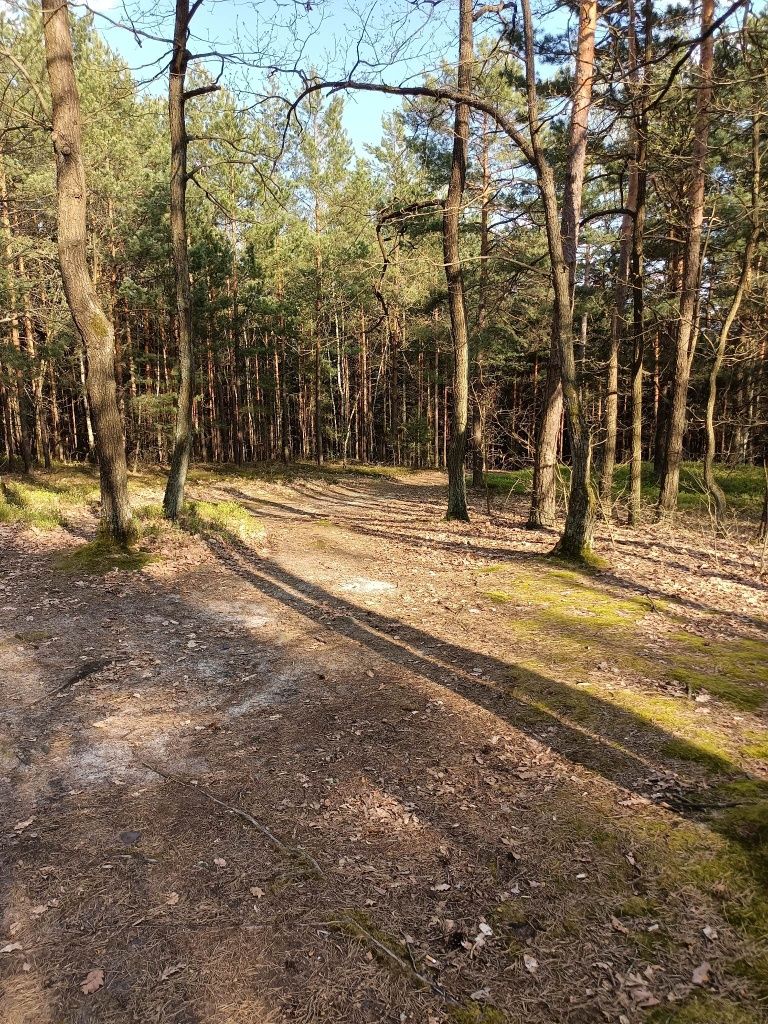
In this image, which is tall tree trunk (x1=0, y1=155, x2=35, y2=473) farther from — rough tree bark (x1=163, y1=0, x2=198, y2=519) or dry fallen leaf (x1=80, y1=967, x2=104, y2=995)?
dry fallen leaf (x1=80, y1=967, x2=104, y2=995)

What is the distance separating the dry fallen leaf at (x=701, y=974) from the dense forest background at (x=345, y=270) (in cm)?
832

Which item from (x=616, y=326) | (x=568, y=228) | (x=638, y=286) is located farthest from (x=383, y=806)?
(x=638, y=286)

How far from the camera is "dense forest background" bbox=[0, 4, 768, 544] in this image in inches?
476

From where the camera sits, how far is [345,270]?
89.9ft

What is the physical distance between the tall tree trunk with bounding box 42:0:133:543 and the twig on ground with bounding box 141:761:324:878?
5499 mm

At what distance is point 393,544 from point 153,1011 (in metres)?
8.82

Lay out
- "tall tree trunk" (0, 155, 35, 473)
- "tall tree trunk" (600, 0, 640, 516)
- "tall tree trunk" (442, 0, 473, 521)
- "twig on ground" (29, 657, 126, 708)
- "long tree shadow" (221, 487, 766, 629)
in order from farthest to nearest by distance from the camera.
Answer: "tall tree trunk" (0, 155, 35, 473)
"tall tree trunk" (442, 0, 473, 521)
"tall tree trunk" (600, 0, 640, 516)
"long tree shadow" (221, 487, 766, 629)
"twig on ground" (29, 657, 126, 708)

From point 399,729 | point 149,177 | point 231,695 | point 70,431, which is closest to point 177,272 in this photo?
point 231,695

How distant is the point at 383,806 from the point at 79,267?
8105 mm

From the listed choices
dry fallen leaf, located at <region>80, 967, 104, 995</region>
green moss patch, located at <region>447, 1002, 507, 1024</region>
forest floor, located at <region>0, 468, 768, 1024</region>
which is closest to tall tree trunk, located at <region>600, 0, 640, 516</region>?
forest floor, located at <region>0, 468, 768, 1024</region>

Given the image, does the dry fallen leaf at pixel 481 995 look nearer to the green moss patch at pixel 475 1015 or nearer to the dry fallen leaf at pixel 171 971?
the green moss patch at pixel 475 1015

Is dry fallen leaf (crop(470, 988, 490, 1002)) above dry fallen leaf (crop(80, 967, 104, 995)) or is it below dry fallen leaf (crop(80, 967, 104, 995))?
below

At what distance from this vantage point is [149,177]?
20.5 m

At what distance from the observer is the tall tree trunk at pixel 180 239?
9.50m
